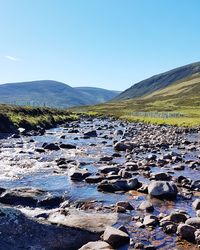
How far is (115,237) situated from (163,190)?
9.28 metres

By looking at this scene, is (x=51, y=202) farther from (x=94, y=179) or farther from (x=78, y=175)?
(x=78, y=175)

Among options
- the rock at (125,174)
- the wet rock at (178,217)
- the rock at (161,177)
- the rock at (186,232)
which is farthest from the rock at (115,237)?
the rock at (161,177)

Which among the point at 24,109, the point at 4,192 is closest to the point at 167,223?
the point at 4,192

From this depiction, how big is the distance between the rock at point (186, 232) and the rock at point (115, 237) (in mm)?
2681

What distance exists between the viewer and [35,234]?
54.7ft

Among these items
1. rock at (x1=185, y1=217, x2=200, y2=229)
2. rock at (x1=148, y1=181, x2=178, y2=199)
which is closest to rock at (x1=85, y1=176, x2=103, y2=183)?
rock at (x1=148, y1=181, x2=178, y2=199)

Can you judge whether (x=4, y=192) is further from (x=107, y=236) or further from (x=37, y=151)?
(x=37, y=151)

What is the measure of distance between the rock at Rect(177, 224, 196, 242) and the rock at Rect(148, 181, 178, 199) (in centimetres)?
678

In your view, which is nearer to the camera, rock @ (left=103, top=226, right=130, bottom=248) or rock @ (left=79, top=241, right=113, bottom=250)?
rock @ (left=79, top=241, right=113, bottom=250)

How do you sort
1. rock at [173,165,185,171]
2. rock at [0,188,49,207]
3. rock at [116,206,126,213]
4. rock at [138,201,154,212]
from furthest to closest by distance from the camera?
rock at [173,165,185,171]
rock at [0,188,49,207]
rock at [138,201,154,212]
rock at [116,206,126,213]

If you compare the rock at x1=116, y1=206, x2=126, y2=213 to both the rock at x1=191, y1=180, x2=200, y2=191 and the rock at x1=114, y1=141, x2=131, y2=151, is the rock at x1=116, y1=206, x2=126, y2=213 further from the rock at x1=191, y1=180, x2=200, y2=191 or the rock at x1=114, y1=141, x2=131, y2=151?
the rock at x1=114, y1=141, x2=131, y2=151

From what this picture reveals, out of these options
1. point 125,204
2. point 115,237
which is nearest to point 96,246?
point 115,237

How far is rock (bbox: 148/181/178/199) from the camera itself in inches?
1017

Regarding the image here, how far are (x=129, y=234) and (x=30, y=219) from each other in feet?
16.1
